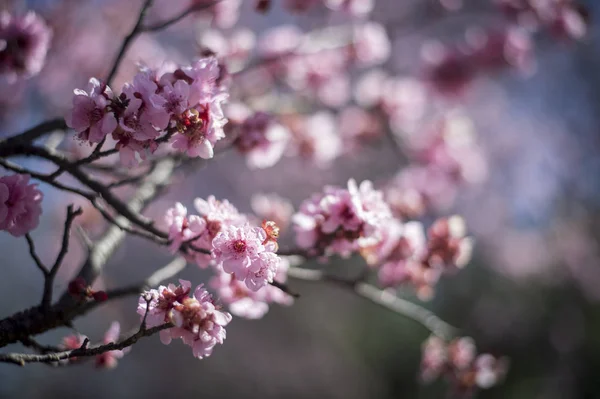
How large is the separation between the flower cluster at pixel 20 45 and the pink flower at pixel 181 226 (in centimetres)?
124

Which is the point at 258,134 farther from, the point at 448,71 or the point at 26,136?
the point at 448,71

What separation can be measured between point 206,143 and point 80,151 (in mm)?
2107

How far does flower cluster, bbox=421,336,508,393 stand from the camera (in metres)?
2.29

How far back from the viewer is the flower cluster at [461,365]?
2.29 m

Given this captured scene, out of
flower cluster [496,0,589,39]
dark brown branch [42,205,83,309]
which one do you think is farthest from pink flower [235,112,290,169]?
flower cluster [496,0,589,39]

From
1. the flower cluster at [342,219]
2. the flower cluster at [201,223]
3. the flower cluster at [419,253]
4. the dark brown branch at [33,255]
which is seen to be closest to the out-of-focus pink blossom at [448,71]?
the flower cluster at [419,253]

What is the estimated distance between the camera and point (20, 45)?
7.01 feet

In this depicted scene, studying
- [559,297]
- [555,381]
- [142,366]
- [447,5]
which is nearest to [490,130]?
[559,297]

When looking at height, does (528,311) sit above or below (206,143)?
below

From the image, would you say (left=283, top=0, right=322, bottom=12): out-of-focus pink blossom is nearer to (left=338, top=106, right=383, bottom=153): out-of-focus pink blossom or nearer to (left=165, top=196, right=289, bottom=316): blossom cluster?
(left=338, top=106, right=383, bottom=153): out-of-focus pink blossom

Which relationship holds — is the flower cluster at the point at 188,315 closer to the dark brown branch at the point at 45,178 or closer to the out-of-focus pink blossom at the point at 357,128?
the dark brown branch at the point at 45,178

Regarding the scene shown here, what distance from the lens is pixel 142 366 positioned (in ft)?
29.8

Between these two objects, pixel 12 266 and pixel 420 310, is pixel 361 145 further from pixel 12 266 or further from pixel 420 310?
pixel 12 266

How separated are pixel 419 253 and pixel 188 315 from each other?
4.13ft
